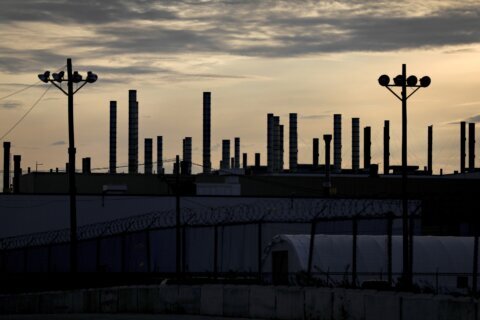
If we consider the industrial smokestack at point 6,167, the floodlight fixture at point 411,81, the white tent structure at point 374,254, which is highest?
the floodlight fixture at point 411,81

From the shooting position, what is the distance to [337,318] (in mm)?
21812

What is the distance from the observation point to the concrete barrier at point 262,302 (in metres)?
24.5

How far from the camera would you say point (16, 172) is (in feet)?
345

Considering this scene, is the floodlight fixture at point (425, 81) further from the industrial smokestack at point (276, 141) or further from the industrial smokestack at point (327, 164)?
the industrial smokestack at point (276, 141)

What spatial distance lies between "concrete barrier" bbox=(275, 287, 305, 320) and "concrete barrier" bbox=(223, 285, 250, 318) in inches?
60.7

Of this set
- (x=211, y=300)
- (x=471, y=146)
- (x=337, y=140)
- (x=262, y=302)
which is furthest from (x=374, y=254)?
(x=471, y=146)

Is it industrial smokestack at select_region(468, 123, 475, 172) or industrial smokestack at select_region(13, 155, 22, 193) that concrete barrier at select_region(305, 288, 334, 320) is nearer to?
industrial smokestack at select_region(13, 155, 22, 193)

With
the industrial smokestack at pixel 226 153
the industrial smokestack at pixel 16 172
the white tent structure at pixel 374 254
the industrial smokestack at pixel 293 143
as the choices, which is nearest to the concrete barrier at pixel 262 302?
the white tent structure at pixel 374 254

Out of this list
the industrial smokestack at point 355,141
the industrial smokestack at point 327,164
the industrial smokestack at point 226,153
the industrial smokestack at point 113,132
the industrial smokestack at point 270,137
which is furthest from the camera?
the industrial smokestack at point 226,153

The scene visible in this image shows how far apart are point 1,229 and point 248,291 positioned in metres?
47.4

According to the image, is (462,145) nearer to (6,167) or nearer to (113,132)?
(113,132)

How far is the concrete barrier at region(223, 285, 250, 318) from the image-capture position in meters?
25.7

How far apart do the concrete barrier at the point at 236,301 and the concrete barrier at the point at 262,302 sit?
24 cm

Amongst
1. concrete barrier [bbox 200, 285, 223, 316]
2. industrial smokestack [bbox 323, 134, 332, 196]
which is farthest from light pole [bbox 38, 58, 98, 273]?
industrial smokestack [bbox 323, 134, 332, 196]
